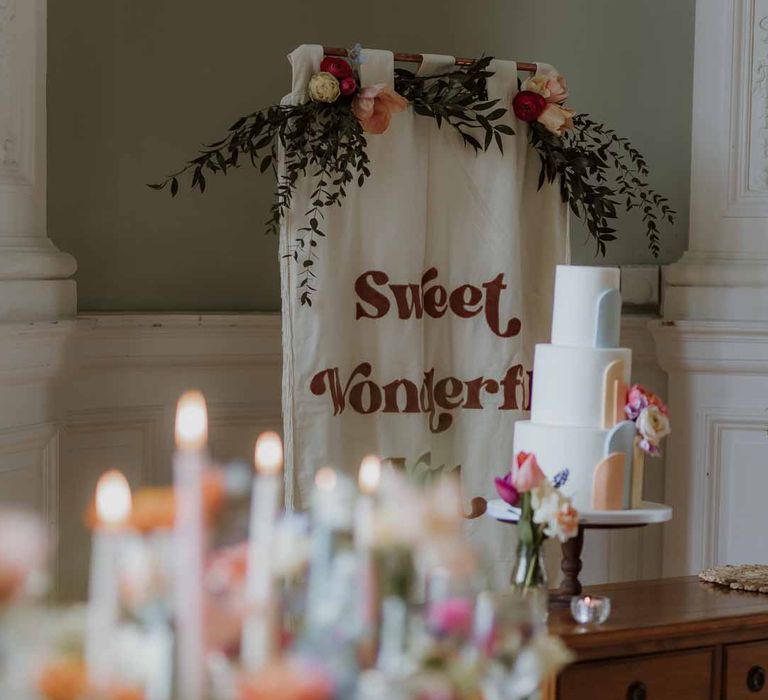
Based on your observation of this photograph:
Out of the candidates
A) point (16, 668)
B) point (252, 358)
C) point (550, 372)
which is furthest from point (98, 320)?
point (16, 668)

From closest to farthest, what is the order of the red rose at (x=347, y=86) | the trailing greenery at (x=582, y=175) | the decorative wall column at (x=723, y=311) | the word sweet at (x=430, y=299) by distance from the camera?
the red rose at (x=347, y=86) < the word sweet at (x=430, y=299) < the trailing greenery at (x=582, y=175) < the decorative wall column at (x=723, y=311)

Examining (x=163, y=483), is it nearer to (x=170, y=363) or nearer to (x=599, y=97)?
(x=170, y=363)

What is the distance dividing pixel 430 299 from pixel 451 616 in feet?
7.37

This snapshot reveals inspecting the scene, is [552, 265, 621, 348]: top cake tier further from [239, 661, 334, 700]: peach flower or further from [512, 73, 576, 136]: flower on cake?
[239, 661, 334, 700]: peach flower

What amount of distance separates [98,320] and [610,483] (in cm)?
138

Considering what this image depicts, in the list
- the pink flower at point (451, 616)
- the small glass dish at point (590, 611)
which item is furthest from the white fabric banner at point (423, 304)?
the pink flower at point (451, 616)

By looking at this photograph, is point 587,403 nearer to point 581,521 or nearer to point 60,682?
point 581,521

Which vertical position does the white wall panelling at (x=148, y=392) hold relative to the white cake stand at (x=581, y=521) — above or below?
above

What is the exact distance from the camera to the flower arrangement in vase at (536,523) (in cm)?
211

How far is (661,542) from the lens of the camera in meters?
3.37

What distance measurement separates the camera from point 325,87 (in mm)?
2688

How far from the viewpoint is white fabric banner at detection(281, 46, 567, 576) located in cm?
279

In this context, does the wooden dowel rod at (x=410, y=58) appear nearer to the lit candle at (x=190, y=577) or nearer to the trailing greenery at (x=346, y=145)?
the trailing greenery at (x=346, y=145)

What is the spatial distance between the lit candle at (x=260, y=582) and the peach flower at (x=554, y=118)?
241cm
